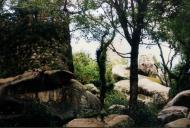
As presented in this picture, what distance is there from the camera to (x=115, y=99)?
97.0 feet

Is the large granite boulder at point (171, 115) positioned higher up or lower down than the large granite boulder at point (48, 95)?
lower down

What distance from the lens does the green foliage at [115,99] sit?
93.2ft

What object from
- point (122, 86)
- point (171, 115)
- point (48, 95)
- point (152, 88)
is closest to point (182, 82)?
point (152, 88)

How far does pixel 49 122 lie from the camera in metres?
19.5

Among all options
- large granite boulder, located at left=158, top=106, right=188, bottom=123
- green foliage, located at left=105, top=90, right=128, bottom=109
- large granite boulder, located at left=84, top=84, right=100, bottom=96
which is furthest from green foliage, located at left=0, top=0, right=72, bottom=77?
large granite boulder, located at left=84, top=84, right=100, bottom=96

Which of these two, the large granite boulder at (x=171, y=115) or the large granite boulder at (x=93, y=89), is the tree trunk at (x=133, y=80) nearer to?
the large granite boulder at (x=171, y=115)

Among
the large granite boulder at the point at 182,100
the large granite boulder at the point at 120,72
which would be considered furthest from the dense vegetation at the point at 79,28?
the large granite boulder at the point at 120,72

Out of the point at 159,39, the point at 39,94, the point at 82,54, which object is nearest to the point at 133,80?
the point at 159,39

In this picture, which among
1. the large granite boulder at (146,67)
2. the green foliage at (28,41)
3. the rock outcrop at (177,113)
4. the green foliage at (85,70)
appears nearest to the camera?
the rock outcrop at (177,113)

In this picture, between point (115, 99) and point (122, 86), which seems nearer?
point (115, 99)

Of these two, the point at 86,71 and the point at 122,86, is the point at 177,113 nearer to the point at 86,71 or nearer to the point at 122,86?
the point at 122,86

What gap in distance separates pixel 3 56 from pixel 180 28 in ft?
28.5

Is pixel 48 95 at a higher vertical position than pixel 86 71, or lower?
lower

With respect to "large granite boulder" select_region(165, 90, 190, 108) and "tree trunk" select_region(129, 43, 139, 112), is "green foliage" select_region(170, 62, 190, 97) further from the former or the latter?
"tree trunk" select_region(129, 43, 139, 112)
